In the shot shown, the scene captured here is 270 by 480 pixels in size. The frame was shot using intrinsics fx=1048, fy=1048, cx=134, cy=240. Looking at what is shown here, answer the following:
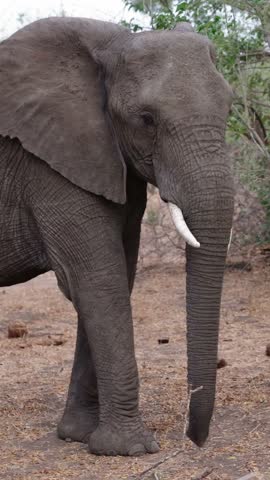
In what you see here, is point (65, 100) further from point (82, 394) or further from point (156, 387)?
point (156, 387)

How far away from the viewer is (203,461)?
4.97m

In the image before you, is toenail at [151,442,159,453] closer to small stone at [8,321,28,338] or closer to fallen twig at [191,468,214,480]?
fallen twig at [191,468,214,480]

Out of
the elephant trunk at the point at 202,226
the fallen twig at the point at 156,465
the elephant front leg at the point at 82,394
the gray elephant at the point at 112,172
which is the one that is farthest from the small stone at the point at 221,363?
the fallen twig at the point at 156,465

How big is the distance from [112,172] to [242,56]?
6.46 meters

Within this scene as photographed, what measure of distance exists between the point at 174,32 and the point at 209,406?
1781 millimetres

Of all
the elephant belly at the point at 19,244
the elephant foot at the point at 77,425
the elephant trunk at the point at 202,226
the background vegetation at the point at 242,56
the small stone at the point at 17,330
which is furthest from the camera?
the background vegetation at the point at 242,56

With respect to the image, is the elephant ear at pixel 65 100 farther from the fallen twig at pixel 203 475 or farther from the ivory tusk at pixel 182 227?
the fallen twig at pixel 203 475

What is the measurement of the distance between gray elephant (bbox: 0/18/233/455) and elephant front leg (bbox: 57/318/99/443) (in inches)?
15.3

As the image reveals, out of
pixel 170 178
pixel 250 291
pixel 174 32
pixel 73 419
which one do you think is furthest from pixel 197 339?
pixel 250 291

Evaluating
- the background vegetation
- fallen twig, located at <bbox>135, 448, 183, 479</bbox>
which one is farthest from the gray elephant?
the background vegetation

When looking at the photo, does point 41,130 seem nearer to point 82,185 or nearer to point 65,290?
point 82,185

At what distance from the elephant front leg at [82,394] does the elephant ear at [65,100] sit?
3.38 ft

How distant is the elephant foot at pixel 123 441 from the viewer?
5.19 metres

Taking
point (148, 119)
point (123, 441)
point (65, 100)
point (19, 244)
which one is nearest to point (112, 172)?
point (148, 119)
